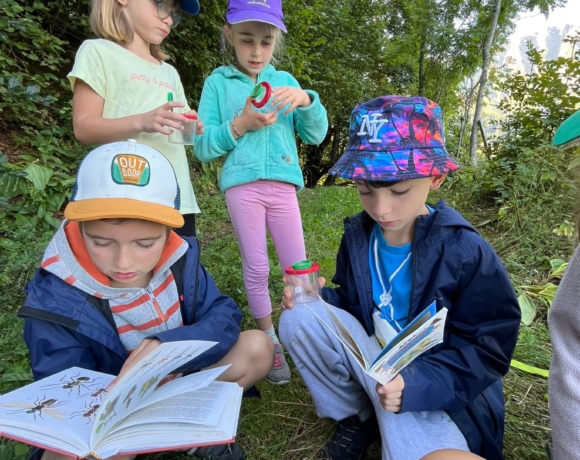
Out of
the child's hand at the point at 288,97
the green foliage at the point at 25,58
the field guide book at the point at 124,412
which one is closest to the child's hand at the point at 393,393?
the field guide book at the point at 124,412

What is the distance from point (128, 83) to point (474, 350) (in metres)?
1.71

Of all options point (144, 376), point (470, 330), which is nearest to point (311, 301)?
point (470, 330)

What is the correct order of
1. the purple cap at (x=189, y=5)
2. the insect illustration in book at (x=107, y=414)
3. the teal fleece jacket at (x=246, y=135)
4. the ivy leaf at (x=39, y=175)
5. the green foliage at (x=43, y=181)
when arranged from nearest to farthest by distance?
1. the insect illustration in book at (x=107, y=414)
2. the purple cap at (x=189, y=5)
3. the teal fleece jacket at (x=246, y=135)
4. the green foliage at (x=43, y=181)
5. the ivy leaf at (x=39, y=175)

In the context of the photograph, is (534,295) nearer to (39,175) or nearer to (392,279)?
(392,279)

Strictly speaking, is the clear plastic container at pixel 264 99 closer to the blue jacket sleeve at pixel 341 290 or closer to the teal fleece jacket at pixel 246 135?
the teal fleece jacket at pixel 246 135

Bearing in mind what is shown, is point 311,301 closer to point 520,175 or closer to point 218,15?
point 520,175

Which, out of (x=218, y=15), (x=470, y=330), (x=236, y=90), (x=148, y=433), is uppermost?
(x=218, y=15)

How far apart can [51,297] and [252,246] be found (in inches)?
38.0

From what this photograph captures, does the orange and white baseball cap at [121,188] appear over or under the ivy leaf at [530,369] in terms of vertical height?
over

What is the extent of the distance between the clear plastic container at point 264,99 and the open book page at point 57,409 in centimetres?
121

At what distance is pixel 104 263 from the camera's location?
1.25 meters

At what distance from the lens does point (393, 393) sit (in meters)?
1.16

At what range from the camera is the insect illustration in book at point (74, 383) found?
1095mm

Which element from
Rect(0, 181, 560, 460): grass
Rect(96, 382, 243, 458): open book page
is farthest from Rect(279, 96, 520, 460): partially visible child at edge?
Rect(96, 382, 243, 458): open book page
